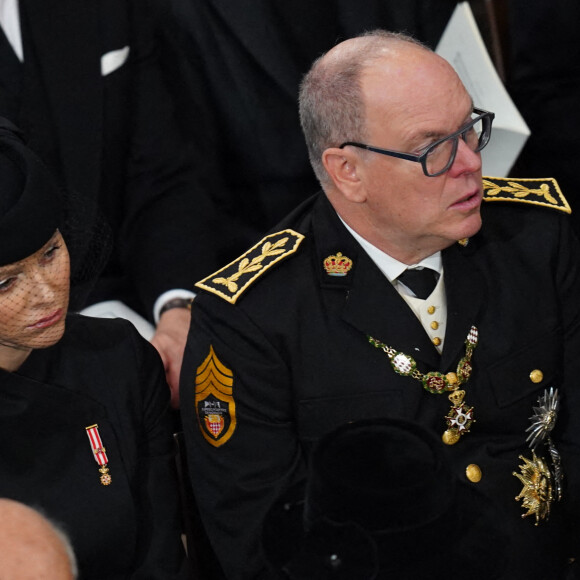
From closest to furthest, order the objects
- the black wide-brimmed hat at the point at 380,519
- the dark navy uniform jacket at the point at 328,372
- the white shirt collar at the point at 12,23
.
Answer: the black wide-brimmed hat at the point at 380,519
the dark navy uniform jacket at the point at 328,372
the white shirt collar at the point at 12,23

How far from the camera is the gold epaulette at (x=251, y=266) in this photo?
2178mm

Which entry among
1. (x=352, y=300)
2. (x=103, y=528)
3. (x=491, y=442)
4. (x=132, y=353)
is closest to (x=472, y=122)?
(x=352, y=300)

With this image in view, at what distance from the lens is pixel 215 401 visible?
7.10ft

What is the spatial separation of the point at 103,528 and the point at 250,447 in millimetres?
312

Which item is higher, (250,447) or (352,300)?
(352,300)

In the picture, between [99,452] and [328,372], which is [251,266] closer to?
[328,372]

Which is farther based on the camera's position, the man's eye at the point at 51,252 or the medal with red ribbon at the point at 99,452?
the medal with red ribbon at the point at 99,452

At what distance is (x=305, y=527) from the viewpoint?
5.91 feet

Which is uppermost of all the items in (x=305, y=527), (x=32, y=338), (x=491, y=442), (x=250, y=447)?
(x=32, y=338)

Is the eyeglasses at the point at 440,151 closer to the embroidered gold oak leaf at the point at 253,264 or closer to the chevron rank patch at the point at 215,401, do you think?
the embroidered gold oak leaf at the point at 253,264

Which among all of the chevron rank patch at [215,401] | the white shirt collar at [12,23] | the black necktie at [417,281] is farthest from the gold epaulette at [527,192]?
the white shirt collar at [12,23]

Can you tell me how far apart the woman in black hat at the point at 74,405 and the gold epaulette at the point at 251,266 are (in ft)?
0.61

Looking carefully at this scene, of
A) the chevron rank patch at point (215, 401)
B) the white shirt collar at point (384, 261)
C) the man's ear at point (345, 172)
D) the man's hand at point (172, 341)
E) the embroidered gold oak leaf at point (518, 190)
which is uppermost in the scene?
the man's ear at point (345, 172)

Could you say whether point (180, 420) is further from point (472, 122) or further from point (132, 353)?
point (472, 122)
